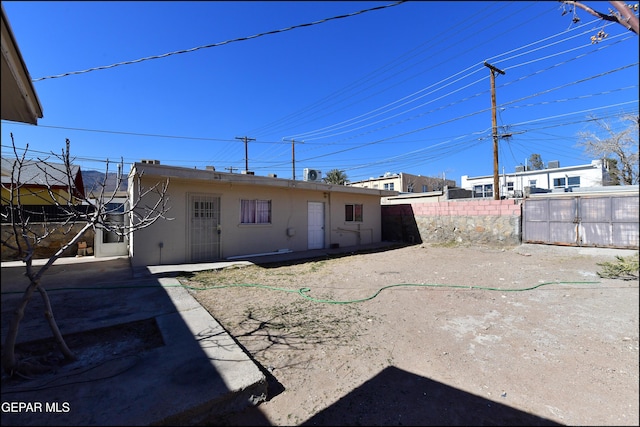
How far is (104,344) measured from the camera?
10.5ft

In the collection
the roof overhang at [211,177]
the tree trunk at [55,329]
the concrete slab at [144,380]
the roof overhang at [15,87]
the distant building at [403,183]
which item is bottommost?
the concrete slab at [144,380]

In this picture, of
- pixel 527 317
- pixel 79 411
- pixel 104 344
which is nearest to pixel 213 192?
pixel 104 344

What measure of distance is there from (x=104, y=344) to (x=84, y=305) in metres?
1.85

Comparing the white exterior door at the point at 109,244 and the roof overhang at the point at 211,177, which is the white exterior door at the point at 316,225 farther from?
the white exterior door at the point at 109,244

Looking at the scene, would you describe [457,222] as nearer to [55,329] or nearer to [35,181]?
[55,329]

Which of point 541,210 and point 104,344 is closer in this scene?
point 104,344

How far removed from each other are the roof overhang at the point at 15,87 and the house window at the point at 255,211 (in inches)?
288

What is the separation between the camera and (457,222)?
1316 cm

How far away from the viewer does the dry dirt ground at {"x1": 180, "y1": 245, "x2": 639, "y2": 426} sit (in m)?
2.16

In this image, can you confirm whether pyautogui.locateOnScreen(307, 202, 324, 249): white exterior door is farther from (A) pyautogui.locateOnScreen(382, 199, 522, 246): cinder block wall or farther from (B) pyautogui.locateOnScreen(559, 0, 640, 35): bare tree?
(B) pyautogui.locateOnScreen(559, 0, 640, 35): bare tree

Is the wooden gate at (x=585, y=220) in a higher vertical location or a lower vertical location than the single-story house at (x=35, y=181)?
lower

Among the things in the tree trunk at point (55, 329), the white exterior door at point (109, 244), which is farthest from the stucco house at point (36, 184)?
the white exterior door at point (109, 244)

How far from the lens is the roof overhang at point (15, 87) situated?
5.38 ft

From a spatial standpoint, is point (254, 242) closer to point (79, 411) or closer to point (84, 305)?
point (84, 305)
